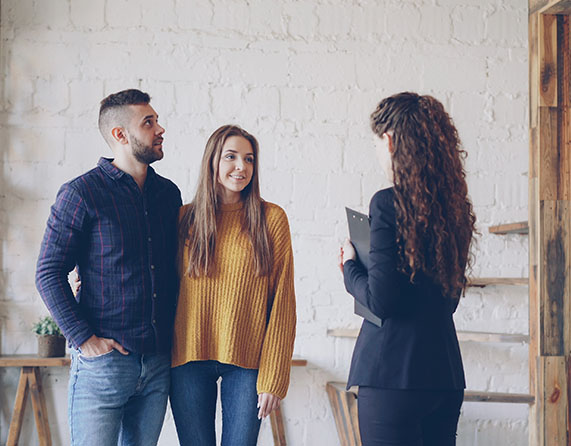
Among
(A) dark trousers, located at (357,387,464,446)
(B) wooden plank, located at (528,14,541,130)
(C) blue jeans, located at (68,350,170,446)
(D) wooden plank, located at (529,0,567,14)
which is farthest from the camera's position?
(B) wooden plank, located at (528,14,541,130)

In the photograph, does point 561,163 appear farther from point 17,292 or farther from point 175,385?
point 17,292

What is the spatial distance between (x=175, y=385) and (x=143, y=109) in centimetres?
84

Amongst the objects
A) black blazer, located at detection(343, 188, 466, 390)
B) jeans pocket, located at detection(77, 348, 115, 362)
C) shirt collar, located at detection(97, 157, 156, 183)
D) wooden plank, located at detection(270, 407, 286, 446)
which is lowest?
wooden plank, located at detection(270, 407, 286, 446)

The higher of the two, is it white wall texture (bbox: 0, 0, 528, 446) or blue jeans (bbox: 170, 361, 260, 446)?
white wall texture (bbox: 0, 0, 528, 446)

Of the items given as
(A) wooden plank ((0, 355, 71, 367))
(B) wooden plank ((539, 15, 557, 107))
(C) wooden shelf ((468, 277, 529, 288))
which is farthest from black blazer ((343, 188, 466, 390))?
(A) wooden plank ((0, 355, 71, 367))

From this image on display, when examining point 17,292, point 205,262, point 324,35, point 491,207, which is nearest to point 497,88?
point 491,207

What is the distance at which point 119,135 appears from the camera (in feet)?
6.91

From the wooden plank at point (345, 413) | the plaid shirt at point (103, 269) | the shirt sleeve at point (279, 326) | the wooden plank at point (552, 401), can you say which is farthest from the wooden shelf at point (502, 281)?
the plaid shirt at point (103, 269)

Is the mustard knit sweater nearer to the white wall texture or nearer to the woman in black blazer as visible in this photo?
the woman in black blazer

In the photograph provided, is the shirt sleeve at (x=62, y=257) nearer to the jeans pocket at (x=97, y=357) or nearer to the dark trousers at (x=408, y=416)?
the jeans pocket at (x=97, y=357)

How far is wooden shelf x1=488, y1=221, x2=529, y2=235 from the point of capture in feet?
9.79

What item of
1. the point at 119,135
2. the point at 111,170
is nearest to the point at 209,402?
the point at 111,170

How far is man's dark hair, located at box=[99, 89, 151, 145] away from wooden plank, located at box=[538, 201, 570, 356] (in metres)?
1.64

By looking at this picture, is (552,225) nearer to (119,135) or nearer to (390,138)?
(390,138)
